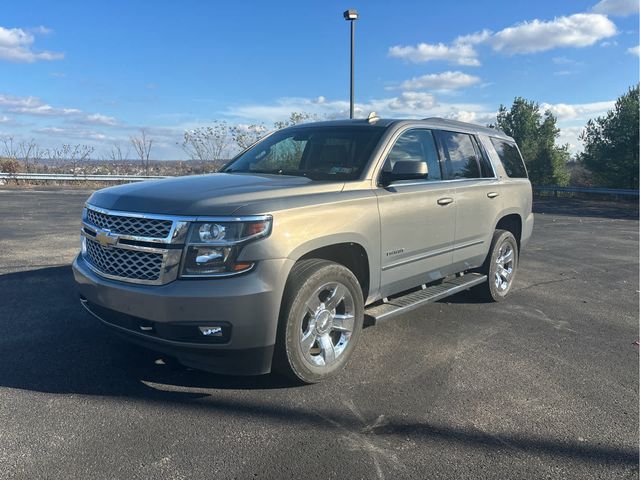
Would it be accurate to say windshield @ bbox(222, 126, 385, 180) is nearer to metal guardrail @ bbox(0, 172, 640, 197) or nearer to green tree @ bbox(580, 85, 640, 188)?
metal guardrail @ bbox(0, 172, 640, 197)

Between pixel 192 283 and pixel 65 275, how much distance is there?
4.29 meters

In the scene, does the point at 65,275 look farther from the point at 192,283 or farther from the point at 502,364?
the point at 502,364

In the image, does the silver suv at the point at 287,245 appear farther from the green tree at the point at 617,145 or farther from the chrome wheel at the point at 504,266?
the green tree at the point at 617,145

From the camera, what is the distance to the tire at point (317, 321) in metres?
3.41

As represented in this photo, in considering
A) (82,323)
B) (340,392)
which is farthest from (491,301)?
(82,323)

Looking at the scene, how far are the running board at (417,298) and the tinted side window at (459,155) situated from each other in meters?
1.13

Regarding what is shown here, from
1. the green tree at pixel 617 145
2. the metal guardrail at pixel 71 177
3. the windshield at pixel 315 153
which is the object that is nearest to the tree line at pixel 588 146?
the green tree at pixel 617 145

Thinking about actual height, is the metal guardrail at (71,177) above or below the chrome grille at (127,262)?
above

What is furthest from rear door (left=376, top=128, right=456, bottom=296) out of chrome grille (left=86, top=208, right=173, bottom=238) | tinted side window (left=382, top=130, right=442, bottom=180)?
chrome grille (left=86, top=208, right=173, bottom=238)

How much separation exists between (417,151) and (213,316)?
8.85ft

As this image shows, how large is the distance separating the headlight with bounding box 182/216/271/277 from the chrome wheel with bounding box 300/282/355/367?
65cm

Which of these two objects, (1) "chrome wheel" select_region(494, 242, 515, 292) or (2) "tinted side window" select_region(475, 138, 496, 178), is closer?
(2) "tinted side window" select_region(475, 138, 496, 178)

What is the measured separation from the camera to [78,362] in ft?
12.9

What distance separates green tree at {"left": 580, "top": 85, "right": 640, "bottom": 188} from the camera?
23.6m
